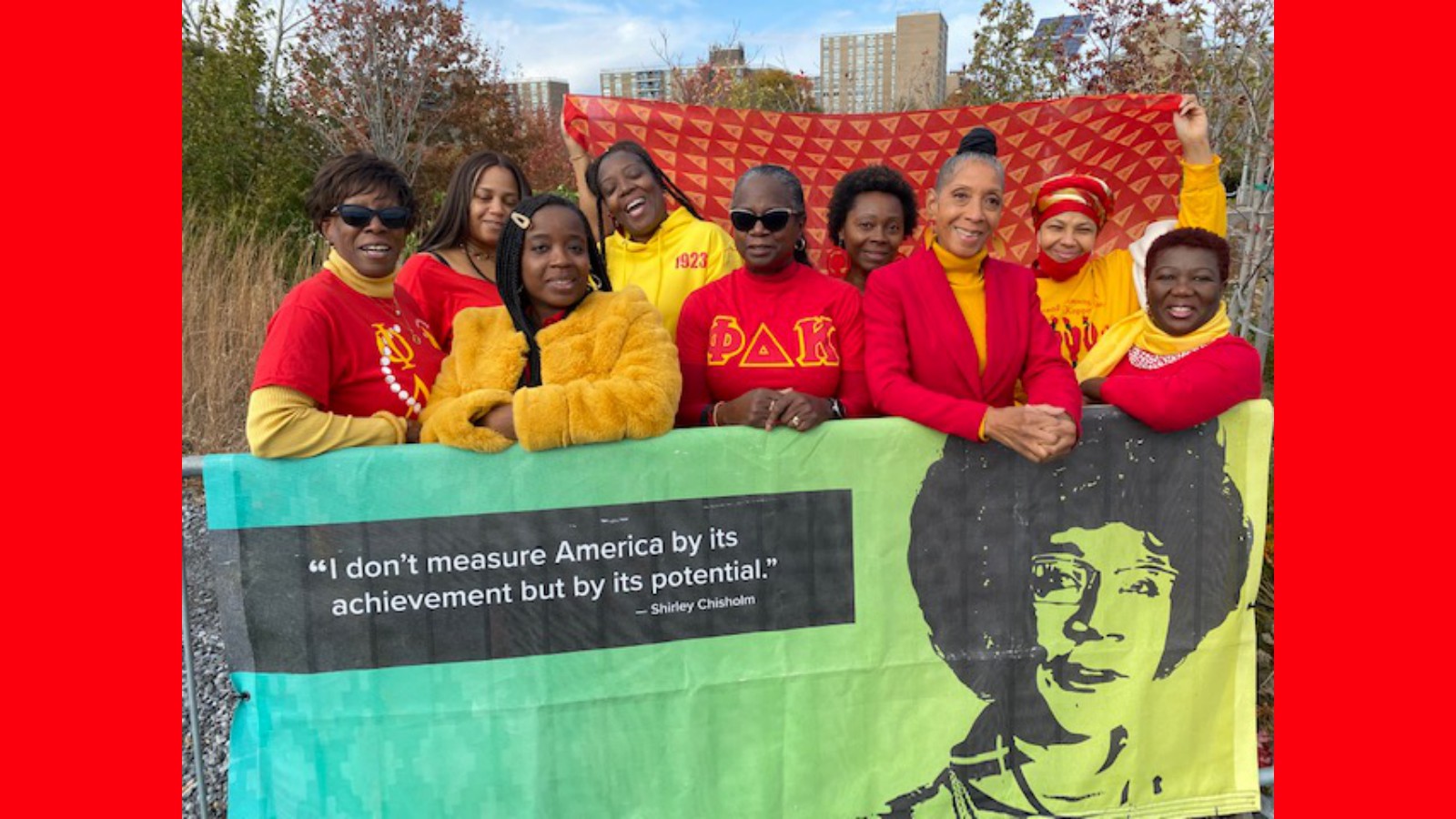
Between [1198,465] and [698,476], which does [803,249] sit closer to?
[698,476]

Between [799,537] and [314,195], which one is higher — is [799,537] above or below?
below

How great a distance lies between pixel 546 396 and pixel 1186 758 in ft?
8.37

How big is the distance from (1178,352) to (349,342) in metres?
2.77

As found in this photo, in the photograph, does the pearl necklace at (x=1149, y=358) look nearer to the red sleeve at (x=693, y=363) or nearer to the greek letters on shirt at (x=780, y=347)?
the greek letters on shirt at (x=780, y=347)

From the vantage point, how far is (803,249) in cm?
324

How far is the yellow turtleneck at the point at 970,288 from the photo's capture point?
2.80 metres

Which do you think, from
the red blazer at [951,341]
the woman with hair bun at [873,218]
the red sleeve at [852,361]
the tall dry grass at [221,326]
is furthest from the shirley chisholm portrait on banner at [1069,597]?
the tall dry grass at [221,326]

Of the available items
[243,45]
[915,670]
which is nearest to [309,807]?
[915,670]

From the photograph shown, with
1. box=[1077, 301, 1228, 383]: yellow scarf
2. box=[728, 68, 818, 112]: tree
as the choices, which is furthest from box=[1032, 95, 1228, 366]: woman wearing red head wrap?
box=[728, 68, 818, 112]: tree

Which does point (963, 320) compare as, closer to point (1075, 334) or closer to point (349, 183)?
Result: point (1075, 334)

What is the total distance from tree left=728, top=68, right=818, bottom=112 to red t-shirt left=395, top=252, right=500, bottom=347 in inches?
449

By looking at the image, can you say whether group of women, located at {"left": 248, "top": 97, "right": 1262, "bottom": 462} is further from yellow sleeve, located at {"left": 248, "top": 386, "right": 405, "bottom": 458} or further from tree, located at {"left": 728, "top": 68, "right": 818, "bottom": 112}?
tree, located at {"left": 728, "top": 68, "right": 818, "bottom": 112}

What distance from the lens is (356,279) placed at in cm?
267

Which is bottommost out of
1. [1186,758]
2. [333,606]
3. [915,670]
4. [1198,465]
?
[1186,758]
